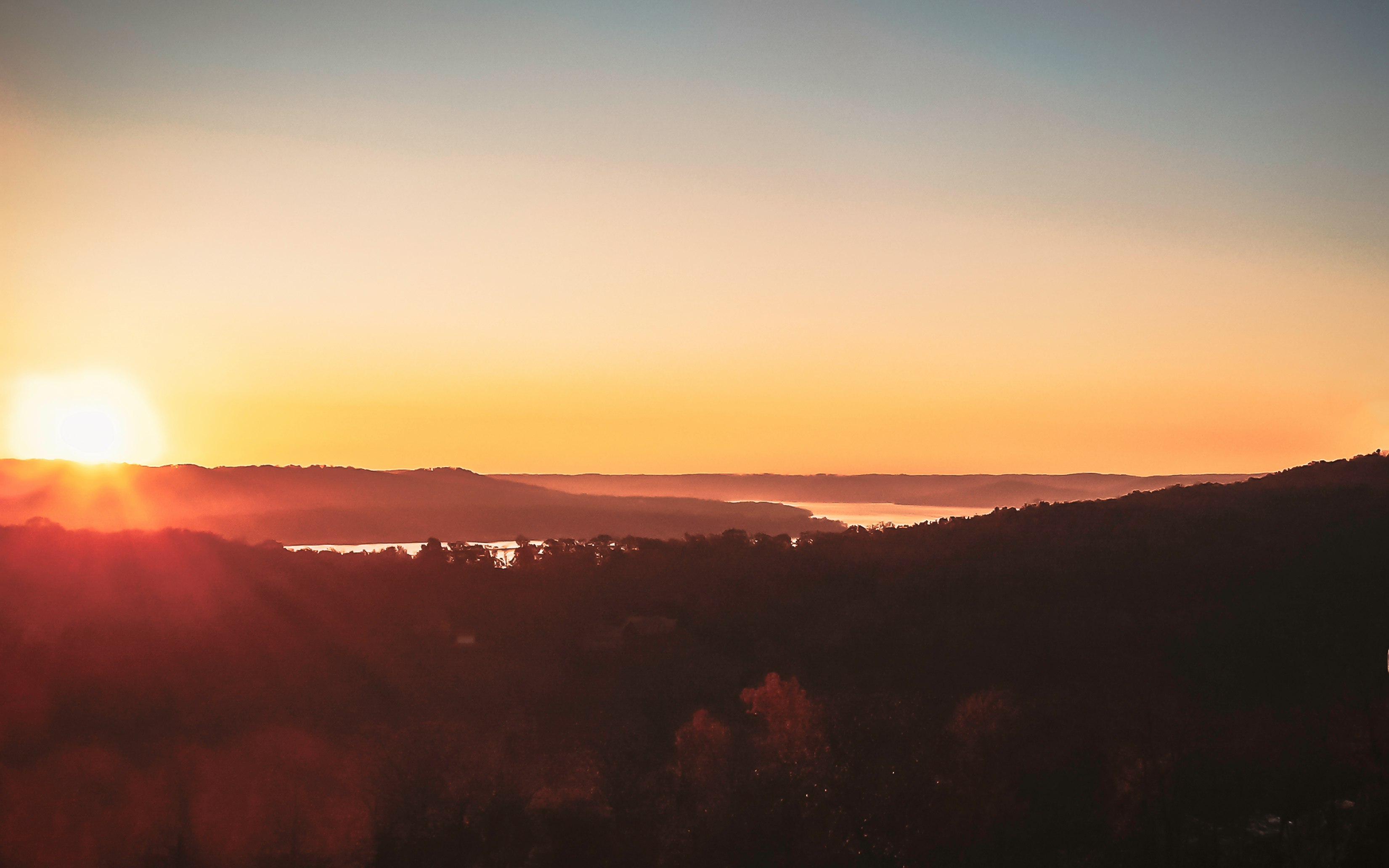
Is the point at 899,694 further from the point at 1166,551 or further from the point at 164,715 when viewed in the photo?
the point at 164,715

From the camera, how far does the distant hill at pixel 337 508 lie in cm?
12962

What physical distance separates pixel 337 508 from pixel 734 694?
142 meters

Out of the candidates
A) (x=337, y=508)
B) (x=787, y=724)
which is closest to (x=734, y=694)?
(x=787, y=724)

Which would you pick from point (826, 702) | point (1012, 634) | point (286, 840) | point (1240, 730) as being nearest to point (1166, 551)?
point (1012, 634)

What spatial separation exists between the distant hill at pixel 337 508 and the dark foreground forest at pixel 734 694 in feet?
225

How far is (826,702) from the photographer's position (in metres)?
33.3

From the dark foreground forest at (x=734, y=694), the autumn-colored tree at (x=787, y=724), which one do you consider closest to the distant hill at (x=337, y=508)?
the dark foreground forest at (x=734, y=694)

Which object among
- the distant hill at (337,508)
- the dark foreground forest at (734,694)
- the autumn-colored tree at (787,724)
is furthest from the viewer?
the distant hill at (337,508)

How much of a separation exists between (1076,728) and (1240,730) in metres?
5.41

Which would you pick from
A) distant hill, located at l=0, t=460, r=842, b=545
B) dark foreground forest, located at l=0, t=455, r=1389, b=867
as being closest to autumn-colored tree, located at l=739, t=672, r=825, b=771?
dark foreground forest, located at l=0, t=455, r=1389, b=867

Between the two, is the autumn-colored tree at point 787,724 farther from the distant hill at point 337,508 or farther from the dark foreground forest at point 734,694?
the distant hill at point 337,508

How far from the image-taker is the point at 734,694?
135 feet

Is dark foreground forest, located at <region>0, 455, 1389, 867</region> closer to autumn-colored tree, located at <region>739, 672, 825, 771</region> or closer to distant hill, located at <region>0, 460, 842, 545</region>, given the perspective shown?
autumn-colored tree, located at <region>739, 672, 825, 771</region>

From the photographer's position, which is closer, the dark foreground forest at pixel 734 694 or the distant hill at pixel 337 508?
the dark foreground forest at pixel 734 694
